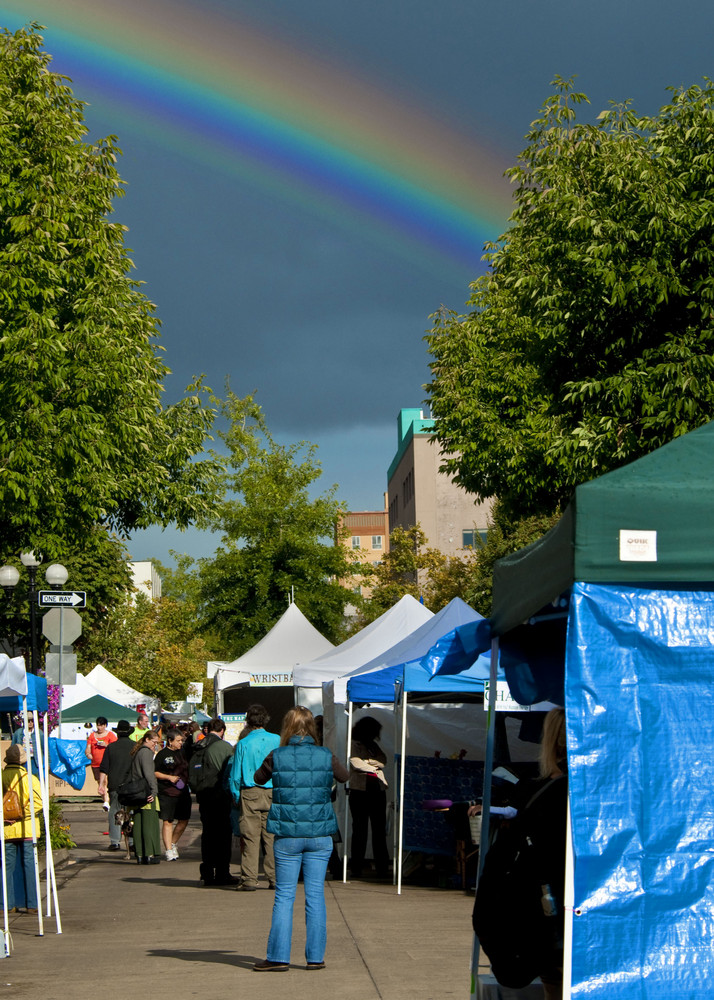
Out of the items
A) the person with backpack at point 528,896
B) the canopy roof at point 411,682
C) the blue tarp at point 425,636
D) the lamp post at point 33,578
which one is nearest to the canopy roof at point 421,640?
the blue tarp at point 425,636

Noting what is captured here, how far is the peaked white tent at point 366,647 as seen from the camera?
58.7 feet

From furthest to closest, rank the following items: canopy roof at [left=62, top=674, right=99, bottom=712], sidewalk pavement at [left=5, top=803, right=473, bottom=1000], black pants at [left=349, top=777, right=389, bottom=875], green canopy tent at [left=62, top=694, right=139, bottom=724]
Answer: canopy roof at [left=62, top=674, right=99, bottom=712] < green canopy tent at [left=62, top=694, right=139, bottom=724] < black pants at [left=349, top=777, right=389, bottom=875] < sidewalk pavement at [left=5, top=803, right=473, bottom=1000]

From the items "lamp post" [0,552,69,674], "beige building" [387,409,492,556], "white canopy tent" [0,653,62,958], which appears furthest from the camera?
"beige building" [387,409,492,556]

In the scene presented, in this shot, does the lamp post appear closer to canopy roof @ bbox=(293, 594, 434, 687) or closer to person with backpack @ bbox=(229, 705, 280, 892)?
canopy roof @ bbox=(293, 594, 434, 687)

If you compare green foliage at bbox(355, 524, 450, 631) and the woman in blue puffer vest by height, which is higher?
green foliage at bbox(355, 524, 450, 631)

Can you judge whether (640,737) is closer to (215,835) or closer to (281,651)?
(215,835)

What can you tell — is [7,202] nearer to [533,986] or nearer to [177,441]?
[177,441]

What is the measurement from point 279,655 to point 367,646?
8843 mm

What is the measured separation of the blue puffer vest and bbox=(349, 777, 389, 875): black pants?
7.12 meters

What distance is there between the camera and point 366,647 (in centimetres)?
1845

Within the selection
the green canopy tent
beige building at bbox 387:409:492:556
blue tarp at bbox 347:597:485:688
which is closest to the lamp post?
blue tarp at bbox 347:597:485:688

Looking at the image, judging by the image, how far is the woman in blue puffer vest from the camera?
8.40m

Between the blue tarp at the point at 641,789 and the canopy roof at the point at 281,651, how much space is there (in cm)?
2170

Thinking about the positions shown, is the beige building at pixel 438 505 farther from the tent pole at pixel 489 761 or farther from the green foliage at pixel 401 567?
the tent pole at pixel 489 761
